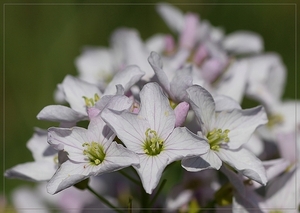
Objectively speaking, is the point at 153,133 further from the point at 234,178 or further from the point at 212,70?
the point at 212,70

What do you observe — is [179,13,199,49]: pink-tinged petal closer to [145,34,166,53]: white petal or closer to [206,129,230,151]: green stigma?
[145,34,166,53]: white petal

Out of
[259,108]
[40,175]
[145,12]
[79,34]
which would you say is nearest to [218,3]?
[145,12]

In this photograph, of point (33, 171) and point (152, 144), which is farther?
point (33, 171)

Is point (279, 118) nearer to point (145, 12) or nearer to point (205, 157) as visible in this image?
point (205, 157)

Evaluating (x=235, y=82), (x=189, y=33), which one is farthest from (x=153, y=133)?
(x=189, y=33)

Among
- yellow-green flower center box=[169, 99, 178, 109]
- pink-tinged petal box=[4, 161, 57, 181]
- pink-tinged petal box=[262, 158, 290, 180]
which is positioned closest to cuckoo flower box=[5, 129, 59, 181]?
pink-tinged petal box=[4, 161, 57, 181]

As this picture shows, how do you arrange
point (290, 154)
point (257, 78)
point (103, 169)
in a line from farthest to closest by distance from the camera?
point (257, 78) → point (290, 154) → point (103, 169)
